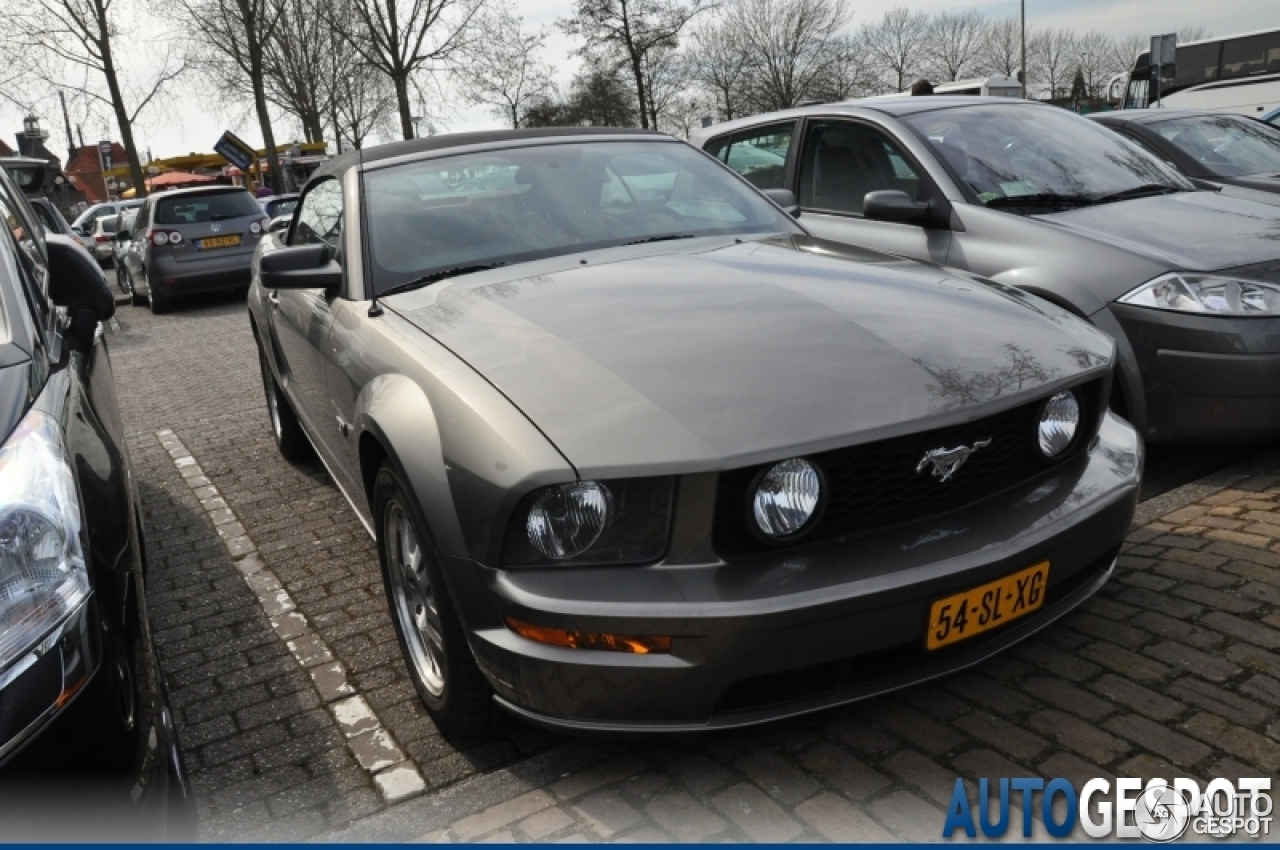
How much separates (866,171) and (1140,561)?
9.12ft

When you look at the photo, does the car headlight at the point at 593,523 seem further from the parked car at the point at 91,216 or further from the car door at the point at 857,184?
the parked car at the point at 91,216

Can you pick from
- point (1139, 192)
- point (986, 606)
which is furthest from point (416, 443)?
point (1139, 192)

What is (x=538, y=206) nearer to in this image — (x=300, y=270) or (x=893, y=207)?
(x=300, y=270)

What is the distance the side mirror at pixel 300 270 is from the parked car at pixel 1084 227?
193cm

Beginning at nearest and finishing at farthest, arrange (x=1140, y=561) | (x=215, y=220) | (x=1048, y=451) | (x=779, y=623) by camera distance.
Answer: (x=779, y=623) < (x=1048, y=451) < (x=1140, y=561) < (x=215, y=220)

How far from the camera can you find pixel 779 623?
7.45 ft

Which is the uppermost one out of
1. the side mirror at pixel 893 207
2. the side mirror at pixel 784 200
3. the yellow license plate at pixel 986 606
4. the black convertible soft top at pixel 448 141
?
the black convertible soft top at pixel 448 141

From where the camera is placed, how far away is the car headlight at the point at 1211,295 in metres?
4.21

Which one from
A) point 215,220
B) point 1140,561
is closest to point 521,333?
point 1140,561

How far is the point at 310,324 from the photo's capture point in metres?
4.08

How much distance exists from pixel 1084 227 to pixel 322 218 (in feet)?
10.6

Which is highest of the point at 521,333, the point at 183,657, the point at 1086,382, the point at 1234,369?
the point at 521,333

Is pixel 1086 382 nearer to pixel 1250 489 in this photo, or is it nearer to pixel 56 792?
pixel 1250 489

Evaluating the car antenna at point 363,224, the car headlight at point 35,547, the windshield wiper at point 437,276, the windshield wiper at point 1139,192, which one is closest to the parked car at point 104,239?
the car antenna at point 363,224
